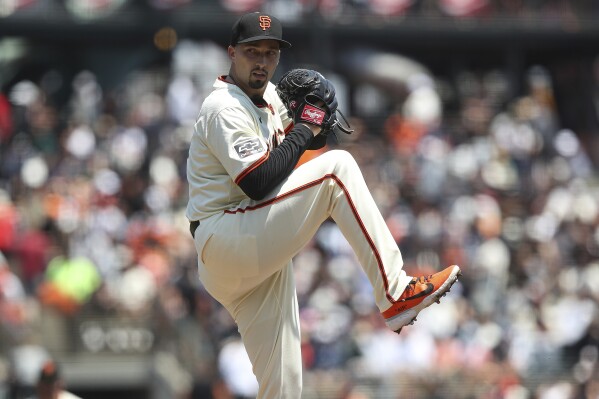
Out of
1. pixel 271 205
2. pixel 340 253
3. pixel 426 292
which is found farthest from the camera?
pixel 340 253

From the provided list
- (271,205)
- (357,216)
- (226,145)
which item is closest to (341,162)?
(357,216)

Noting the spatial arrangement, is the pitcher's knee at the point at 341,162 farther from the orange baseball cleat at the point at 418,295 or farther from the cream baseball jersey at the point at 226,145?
the orange baseball cleat at the point at 418,295

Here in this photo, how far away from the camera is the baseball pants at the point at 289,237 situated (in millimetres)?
5762

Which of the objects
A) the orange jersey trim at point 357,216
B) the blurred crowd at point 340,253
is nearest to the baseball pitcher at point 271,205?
the orange jersey trim at point 357,216

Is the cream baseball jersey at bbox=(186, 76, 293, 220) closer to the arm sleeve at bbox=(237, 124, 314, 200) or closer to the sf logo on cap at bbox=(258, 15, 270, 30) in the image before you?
the arm sleeve at bbox=(237, 124, 314, 200)

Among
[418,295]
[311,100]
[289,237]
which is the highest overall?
[311,100]

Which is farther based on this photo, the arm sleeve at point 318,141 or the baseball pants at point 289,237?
the arm sleeve at point 318,141

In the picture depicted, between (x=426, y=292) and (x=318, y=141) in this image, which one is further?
(x=318, y=141)

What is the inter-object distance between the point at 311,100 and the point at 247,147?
1.42 ft

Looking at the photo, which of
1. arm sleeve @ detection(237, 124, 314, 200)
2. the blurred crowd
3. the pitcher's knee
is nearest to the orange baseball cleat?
the pitcher's knee

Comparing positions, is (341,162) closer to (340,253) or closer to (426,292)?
(426,292)

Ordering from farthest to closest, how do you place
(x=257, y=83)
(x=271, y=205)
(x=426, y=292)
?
(x=257, y=83), (x=271, y=205), (x=426, y=292)

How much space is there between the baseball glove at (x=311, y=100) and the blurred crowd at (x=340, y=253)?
20.2 feet

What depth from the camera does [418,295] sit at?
18.9 feet
